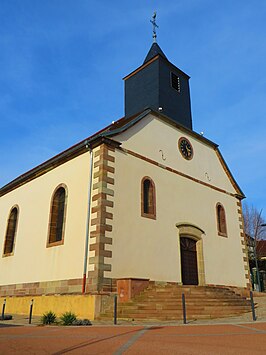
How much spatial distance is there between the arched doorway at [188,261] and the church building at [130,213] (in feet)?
0.14

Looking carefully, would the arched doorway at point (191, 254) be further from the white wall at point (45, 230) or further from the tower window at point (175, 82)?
the tower window at point (175, 82)

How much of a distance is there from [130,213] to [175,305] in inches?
148

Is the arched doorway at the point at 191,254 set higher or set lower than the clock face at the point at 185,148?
lower

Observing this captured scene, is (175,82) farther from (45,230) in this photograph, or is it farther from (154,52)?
(45,230)

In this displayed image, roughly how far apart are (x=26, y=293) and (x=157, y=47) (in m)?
15.6

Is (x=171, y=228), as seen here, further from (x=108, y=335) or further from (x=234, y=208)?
(x=108, y=335)

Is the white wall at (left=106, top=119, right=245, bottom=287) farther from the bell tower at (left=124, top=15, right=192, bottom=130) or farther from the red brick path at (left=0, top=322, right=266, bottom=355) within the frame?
the red brick path at (left=0, top=322, right=266, bottom=355)

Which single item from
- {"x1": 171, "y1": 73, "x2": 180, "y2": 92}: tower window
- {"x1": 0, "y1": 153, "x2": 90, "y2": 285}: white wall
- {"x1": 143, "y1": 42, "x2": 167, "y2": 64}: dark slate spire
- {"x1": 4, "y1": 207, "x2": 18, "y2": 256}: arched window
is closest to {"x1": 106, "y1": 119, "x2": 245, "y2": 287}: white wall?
{"x1": 0, "y1": 153, "x2": 90, "y2": 285}: white wall

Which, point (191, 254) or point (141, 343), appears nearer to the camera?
point (141, 343)

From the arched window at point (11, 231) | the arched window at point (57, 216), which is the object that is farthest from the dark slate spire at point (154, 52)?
the arched window at point (11, 231)

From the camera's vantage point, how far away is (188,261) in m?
15.2

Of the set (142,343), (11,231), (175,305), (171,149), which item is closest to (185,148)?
(171,149)

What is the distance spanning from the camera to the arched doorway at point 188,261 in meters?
14.9

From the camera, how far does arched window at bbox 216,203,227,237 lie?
1781 cm
